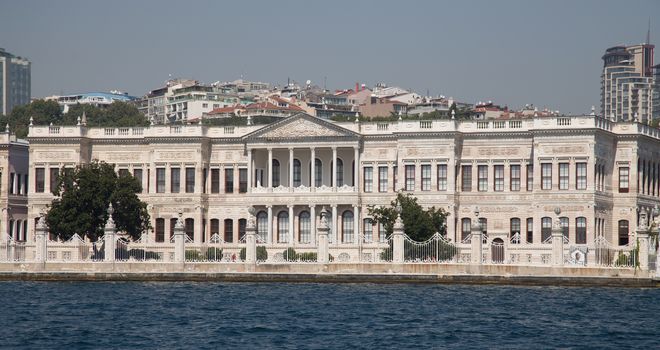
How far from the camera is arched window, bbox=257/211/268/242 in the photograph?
7625cm

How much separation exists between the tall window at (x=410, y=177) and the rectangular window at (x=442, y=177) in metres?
1.23

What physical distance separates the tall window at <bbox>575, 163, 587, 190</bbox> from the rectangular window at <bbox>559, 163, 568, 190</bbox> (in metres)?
0.46

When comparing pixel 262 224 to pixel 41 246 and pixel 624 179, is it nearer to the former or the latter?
pixel 624 179

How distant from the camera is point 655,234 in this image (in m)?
58.9

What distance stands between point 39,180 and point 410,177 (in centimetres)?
1841

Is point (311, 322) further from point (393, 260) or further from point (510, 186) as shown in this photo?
point (510, 186)

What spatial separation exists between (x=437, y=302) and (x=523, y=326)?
23.1 feet

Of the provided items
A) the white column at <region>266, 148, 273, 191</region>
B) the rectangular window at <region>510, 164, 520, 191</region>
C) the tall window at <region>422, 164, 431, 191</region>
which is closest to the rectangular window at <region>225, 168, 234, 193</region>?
the white column at <region>266, 148, 273, 191</region>

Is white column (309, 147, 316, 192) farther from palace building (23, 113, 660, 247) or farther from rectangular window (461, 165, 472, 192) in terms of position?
rectangular window (461, 165, 472, 192)

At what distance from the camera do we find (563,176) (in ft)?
233

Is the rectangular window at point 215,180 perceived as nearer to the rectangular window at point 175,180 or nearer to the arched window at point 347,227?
the rectangular window at point 175,180

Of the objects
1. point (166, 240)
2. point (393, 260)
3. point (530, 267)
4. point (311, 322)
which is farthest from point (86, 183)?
point (311, 322)

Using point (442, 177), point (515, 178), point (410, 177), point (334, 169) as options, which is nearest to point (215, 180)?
point (334, 169)

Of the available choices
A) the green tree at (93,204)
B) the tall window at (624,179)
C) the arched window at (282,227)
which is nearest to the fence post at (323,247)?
the green tree at (93,204)
